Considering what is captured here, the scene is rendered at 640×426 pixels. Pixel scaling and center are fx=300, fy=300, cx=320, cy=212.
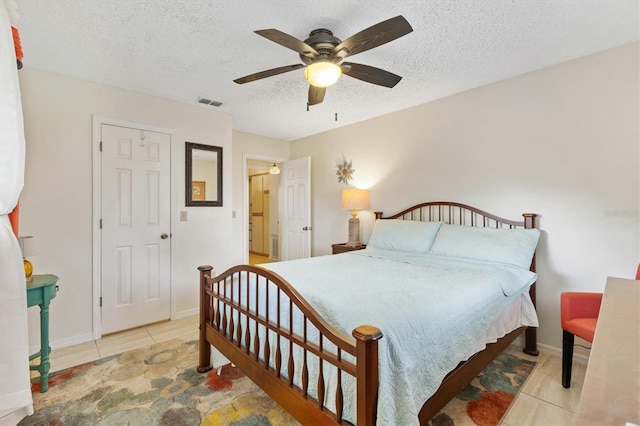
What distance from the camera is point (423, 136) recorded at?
3445 millimetres

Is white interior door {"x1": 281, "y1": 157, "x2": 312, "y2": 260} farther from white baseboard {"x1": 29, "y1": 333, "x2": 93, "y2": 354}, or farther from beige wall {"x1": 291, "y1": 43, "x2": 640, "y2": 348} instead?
white baseboard {"x1": 29, "y1": 333, "x2": 93, "y2": 354}

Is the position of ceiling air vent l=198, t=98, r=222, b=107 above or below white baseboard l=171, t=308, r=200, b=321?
above

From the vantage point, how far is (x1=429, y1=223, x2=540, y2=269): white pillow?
245 centimetres

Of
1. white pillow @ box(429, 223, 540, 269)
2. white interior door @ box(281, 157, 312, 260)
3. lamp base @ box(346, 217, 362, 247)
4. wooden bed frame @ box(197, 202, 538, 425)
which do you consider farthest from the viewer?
white interior door @ box(281, 157, 312, 260)

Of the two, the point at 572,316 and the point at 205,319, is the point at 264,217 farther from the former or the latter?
the point at 572,316

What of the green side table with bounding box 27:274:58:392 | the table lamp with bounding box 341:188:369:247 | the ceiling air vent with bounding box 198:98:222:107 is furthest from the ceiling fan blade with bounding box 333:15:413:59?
the green side table with bounding box 27:274:58:392

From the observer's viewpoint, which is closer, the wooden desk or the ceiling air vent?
the wooden desk

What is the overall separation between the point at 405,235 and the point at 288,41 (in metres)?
2.18

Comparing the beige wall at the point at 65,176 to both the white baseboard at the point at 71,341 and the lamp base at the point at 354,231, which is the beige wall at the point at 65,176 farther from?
the lamp base at the point at 354,231

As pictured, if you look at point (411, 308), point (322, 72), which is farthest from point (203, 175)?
point (411, 308)

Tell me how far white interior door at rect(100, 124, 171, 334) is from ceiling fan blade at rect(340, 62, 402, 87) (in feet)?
7.62

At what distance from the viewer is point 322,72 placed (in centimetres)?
191

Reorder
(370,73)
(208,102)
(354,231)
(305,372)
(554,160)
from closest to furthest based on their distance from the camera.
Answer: (305,372) → (370,73) → (554,160) → (208,102) → (354,231)

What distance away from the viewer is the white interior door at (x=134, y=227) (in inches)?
118
